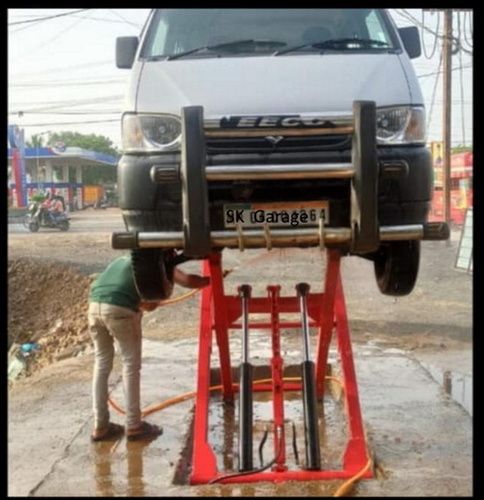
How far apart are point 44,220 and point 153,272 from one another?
2623cm

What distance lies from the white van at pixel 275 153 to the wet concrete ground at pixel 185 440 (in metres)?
1.80

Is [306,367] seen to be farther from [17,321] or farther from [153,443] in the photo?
[17,321]

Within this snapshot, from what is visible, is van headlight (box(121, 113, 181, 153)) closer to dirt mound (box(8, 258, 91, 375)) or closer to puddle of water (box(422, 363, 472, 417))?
puddle of water (box(422, 363, 472, 417))

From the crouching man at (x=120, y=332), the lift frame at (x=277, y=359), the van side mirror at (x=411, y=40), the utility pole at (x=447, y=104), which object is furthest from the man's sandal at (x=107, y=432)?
the utility pole at (x=447, y=104)

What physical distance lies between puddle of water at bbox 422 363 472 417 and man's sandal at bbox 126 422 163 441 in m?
2.78

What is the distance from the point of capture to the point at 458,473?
5523 mm

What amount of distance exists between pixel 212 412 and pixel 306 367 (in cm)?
203

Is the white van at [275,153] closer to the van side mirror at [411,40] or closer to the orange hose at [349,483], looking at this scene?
the van side mirror at [411,40]

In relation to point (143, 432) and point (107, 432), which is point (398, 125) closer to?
point (143, 432)

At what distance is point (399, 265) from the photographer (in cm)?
521

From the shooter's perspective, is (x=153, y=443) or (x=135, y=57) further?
(x=153, y=443)

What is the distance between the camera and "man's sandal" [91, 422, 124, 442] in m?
6.42

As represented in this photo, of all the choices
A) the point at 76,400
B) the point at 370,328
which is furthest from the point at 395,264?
the point at 370,328

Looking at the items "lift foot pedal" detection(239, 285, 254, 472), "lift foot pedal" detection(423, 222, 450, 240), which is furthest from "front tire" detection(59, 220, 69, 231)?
"lift foot pedal" detection(423, 222, 450, 240)
